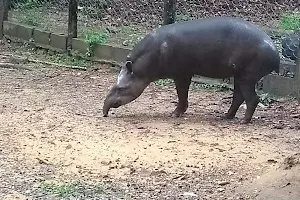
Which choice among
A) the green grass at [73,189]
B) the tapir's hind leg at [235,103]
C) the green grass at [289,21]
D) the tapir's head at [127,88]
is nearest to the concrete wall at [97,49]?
the tapir's hind leg at [235,103]

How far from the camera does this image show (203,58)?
677cm

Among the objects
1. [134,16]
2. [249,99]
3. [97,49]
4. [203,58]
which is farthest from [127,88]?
[134,16]

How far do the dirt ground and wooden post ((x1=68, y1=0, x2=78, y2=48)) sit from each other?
2053mm

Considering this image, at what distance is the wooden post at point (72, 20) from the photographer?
9.93 m

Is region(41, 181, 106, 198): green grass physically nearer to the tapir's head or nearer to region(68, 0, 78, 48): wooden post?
the tapir's head

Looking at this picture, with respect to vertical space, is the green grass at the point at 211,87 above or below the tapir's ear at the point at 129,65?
below

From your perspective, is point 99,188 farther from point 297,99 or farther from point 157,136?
point 297,99

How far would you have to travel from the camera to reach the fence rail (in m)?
8.77

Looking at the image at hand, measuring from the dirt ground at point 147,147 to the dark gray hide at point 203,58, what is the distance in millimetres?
274

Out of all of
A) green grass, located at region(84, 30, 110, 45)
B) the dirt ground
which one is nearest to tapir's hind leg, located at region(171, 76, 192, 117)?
the dirt ground

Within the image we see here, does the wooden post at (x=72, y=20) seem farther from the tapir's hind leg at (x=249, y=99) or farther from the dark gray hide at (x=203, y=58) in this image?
the tapir's hind leg at (x=249, y=99)

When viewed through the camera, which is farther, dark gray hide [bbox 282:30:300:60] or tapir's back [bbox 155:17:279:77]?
dark gray hide [bbox 282:30:300:60]

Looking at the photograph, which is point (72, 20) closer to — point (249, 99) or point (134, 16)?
point (134, 16)

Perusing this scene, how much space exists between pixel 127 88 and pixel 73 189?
2.51 meters
